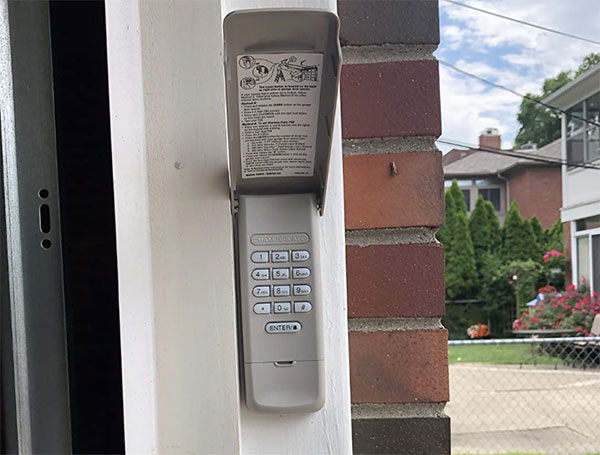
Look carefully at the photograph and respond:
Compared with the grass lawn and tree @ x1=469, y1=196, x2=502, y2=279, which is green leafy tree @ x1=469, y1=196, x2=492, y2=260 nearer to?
tree @ x1=469, y1=196, x2=502, y2=279

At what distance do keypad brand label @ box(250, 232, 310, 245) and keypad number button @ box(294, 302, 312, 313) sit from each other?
0.15ft

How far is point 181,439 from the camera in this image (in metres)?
0.39

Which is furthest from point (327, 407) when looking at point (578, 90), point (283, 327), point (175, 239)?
point (578, 90)

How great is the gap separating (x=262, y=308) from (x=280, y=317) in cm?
2

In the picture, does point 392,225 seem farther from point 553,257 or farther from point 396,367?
point 553,257

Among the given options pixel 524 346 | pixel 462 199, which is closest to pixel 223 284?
pixel 524 346

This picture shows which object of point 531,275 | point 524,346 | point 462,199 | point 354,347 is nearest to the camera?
point 354,347

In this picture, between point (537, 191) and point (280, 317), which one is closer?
point (280, 317)

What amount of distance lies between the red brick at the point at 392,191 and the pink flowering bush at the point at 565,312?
3558 mm

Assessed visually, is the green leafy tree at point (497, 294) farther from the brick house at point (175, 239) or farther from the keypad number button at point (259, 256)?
the keypad number button at point (259, 256)

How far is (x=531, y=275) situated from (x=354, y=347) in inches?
268

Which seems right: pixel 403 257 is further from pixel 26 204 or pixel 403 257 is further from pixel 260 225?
pixel 26 204

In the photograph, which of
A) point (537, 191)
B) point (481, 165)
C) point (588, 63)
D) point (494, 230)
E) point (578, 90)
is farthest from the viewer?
point (481, 165)

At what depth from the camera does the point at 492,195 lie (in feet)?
29.6
